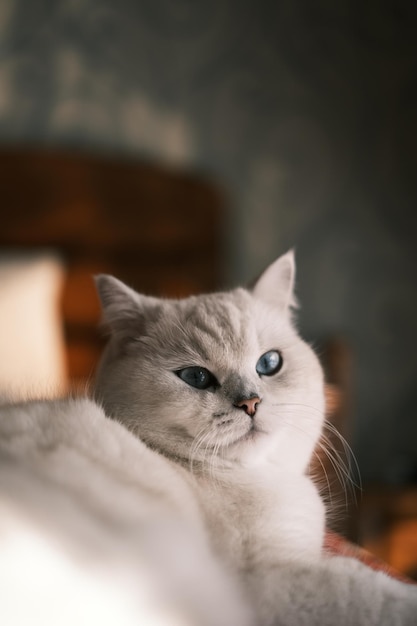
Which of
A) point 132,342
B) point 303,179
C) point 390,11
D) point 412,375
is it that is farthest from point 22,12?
point 412,375

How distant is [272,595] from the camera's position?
67cm

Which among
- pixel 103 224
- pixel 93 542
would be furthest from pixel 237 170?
pixel 93 542

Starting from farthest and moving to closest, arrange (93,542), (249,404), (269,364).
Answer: (269,364) < (249,404) < (93,542)

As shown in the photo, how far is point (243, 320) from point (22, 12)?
7.16ft

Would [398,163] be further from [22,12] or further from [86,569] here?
[86,569]

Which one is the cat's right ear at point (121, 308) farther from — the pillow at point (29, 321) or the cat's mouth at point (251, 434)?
the pillow at point (29, 321)

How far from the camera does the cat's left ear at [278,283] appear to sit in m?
1.03

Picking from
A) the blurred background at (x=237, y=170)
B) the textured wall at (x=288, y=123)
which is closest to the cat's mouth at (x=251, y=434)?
the blurred background at (x=237, y=170)

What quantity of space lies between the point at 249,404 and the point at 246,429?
0.03m

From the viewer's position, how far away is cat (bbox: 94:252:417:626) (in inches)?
26.4

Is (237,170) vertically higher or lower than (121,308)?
lower

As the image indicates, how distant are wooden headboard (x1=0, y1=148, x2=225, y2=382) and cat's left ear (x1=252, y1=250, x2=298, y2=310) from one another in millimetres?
1410

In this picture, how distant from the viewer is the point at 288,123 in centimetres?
290

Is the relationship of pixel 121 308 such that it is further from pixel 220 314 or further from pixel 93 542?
pixel 93 542
